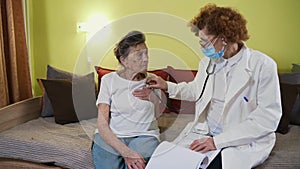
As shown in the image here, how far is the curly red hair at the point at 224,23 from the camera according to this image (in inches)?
65.1

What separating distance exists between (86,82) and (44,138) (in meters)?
0.55

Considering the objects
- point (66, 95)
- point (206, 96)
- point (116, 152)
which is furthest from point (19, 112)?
point (206, 96)

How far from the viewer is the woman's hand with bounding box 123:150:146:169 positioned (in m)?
1.62

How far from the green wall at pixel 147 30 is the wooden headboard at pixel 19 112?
41 cm

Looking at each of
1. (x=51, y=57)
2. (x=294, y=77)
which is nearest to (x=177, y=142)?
(x=294, y=77)

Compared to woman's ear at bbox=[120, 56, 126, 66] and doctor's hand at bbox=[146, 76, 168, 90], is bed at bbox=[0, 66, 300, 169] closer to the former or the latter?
doctor's hand at bbox=[146, 76, 168, 90]

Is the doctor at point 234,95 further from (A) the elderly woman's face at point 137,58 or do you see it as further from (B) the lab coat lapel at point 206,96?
(A) the elderly woman's face at point 137,58

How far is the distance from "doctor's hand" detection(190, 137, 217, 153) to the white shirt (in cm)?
22

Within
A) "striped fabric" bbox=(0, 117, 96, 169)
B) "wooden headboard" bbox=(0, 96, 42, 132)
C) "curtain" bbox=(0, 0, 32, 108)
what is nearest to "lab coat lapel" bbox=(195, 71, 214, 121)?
"striped fabric" bbox=(0, 117, 96, 169)

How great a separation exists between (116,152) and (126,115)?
19cm

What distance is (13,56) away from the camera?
8.30 feet

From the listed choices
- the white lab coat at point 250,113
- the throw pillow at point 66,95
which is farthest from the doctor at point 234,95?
the throw pillow at point 66,95

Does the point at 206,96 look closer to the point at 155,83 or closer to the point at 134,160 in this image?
the point at 155,83

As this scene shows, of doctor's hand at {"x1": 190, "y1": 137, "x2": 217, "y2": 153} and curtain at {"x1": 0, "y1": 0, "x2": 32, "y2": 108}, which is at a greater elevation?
curtain at {"x1": 0, "y1": 0, "x2": 32, "y2": 108}
